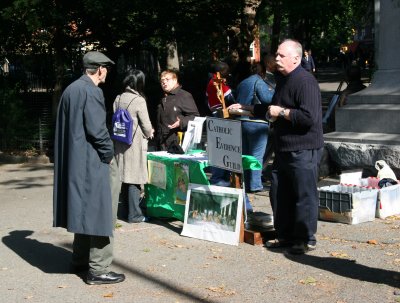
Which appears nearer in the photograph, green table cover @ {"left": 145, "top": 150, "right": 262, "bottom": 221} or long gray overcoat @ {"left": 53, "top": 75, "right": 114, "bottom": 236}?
long gray overcoat @ {"left": 53, "top": 75, "right": 114, "bottom": 236}

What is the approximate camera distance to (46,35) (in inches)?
683

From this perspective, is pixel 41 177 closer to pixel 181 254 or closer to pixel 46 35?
pixel 46 35

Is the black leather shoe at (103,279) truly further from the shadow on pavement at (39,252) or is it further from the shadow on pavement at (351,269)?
the shadow on pavement at (351,269)

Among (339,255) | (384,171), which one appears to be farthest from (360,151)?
(339,255)

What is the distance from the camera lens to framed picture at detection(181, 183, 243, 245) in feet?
24.8

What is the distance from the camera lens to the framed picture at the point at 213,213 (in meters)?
7.56

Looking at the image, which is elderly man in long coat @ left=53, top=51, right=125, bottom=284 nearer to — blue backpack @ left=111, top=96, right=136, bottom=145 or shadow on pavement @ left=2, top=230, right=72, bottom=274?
shadow on pavement @ left=2, top=230, right=72, bottom=274

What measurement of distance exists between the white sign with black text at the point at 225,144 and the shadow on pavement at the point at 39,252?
1785 mm

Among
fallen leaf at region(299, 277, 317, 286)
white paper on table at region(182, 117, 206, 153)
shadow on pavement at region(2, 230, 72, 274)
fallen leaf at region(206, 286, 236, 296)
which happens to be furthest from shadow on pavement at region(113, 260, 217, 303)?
white paper on table at region(182, 117, 206, 153)

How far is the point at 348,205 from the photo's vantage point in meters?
8.26

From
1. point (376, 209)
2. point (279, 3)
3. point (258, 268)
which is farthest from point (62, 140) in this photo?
point (279, 3)

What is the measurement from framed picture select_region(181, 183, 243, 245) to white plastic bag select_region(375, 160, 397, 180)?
2.30m

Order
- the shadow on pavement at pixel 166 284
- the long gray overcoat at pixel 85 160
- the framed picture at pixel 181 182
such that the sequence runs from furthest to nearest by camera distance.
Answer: the framed picture at pixel 181 182
the long gray overcoat at pixel 85 160
the shadow on pavement at pixel 166 284

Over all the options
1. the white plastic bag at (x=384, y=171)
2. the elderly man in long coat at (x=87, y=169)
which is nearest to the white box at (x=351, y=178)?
the white plastic bag at (x=384, y=171)
